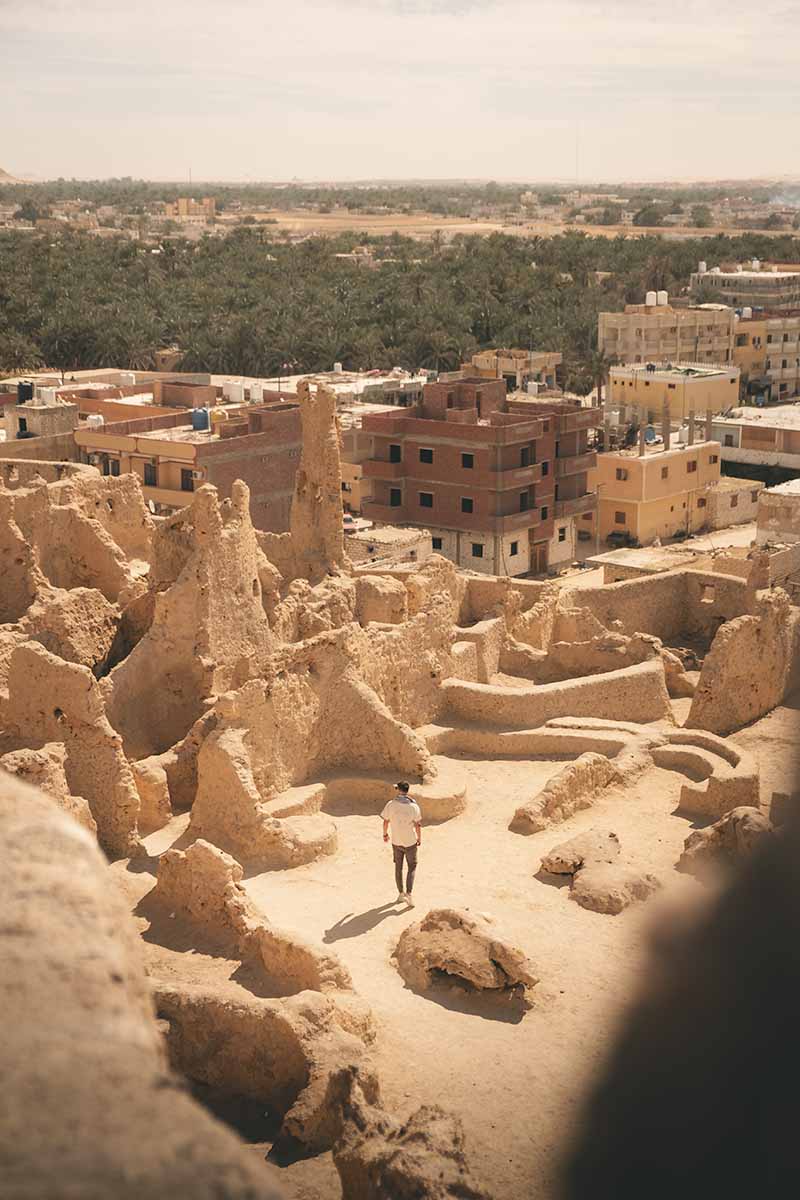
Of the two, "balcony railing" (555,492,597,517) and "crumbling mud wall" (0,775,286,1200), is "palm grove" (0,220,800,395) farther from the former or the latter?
"crumbling mud wall" (0,775,286,1200)

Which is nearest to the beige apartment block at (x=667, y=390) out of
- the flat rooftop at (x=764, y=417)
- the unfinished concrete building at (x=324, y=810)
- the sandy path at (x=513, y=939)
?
the flat rooftop at (x=764, y=417)

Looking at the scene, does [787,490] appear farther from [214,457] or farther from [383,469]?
[214,457]

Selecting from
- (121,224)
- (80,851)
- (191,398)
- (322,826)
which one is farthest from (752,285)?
(121,224)

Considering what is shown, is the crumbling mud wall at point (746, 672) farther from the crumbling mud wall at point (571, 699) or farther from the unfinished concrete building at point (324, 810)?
the crumbling mud wall at point (571, 699)

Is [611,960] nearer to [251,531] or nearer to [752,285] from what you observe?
[251,531]

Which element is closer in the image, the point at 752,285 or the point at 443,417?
the point at 443,417

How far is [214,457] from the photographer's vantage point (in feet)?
123

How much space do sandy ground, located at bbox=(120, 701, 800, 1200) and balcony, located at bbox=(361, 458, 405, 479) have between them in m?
21.8

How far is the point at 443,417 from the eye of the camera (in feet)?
132

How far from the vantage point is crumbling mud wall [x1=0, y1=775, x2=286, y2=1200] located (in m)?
2.47

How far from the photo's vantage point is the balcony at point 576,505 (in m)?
40.9

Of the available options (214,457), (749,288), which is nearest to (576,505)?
(214,457)

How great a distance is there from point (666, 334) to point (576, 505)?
29.4 meters

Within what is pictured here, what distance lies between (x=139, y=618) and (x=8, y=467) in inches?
225
